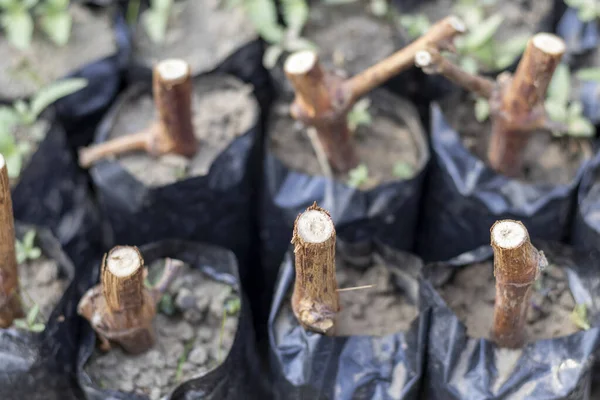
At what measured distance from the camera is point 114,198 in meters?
2.23

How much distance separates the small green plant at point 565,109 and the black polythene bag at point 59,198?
1454 millimetres

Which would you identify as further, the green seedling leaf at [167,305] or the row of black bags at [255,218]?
the green seedling leaf at [167,305]

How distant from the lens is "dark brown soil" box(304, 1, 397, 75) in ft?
8.28

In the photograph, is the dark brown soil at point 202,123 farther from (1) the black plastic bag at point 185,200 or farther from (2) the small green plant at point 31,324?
(2) the small green plant at point 31,324

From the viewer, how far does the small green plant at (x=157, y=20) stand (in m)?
2.53

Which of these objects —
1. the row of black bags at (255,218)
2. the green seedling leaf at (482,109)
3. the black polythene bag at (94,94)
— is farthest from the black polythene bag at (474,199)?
the black polythene bag at (94,94)

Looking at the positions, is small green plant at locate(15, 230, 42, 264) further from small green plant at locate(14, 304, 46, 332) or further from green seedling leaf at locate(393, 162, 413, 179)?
green seedling leaf at locate(393, 162, 413, 179)

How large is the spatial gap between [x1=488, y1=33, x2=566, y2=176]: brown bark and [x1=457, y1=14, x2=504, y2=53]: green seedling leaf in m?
0.38

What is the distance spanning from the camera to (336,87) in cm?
205

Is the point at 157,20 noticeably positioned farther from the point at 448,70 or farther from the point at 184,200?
the point at 448,70

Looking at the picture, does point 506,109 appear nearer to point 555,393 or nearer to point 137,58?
point 555,393

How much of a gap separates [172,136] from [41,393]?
0.75 meters

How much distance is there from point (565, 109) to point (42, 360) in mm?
1631

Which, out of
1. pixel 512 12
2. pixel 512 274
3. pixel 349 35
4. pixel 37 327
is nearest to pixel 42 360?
pixel 37 327
